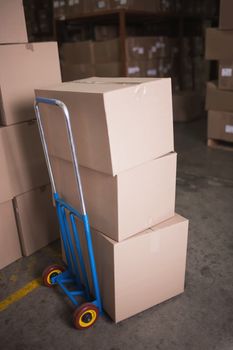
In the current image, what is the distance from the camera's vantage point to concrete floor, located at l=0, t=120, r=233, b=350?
1398 millimetres

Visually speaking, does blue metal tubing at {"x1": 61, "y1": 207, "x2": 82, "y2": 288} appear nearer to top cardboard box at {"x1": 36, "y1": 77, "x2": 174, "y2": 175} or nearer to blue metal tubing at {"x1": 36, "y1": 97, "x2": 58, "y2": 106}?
top cardboard box at {"x1": 36, "y1": 77, "x2": 174, "y2": 175}

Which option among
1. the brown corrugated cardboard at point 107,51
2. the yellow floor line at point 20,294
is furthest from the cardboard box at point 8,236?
the brown corrugated cardboard at point 107,51

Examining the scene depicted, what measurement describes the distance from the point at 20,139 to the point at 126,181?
0.84 meters

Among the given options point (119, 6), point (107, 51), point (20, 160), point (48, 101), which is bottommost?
point (20, 160)

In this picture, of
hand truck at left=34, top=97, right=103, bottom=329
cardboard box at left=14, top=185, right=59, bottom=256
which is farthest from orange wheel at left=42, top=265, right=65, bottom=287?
cardboard box at left=14, top=185, right=59, bottom=256

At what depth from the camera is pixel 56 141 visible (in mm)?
1459

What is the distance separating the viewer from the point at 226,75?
3441mm

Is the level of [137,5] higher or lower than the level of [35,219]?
higher

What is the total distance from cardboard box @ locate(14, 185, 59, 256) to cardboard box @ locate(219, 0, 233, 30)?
248 centimetres

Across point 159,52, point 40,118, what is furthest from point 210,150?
point 40,118

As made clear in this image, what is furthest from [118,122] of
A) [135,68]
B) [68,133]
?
[135,68]

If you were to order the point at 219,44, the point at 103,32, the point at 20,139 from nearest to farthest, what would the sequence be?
the point at 20,139 < the point at 219,44 < the point at 103,32

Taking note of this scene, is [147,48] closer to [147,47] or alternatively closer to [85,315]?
[147,47]

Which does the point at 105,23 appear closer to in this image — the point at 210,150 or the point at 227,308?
the point at 210,150
